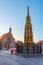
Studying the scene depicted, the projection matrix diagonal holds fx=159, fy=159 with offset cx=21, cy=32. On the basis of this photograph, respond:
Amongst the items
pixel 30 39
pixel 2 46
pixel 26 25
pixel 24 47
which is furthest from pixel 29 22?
pixel 2 46

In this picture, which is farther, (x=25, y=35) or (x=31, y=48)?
(x=25, y=35)

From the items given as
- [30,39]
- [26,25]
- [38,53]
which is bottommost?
[38,53]

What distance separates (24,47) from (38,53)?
2557mm

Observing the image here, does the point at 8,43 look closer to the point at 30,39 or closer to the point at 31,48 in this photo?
the point at 30,39

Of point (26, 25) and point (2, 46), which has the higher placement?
point (26, 25)

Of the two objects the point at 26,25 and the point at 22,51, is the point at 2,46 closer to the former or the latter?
the point at 26,25

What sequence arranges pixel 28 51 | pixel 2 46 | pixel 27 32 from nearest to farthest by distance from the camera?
pixel 28 51
pixel 27 32
pixel 2 46

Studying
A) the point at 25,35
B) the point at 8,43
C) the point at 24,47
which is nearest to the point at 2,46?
the point at 8,43

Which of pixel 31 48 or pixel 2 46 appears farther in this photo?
pixel 2 46

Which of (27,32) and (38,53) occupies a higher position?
(27,32)

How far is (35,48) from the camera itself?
2611 cm

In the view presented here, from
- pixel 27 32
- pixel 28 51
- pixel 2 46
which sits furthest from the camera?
pixel 2 46

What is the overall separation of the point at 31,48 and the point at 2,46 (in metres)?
21.2

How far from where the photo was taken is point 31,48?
25.8 meters
